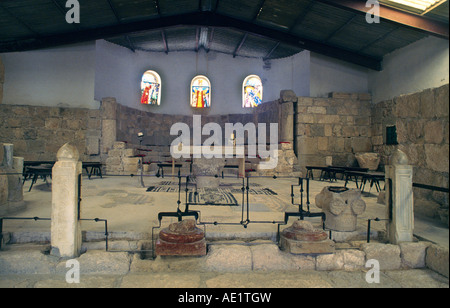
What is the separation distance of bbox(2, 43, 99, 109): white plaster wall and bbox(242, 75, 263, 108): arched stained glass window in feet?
21.4

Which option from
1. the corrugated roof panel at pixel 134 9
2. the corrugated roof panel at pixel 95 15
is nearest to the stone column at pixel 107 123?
the corrugated roof panel at pixel 95 15

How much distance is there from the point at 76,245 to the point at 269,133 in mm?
8424

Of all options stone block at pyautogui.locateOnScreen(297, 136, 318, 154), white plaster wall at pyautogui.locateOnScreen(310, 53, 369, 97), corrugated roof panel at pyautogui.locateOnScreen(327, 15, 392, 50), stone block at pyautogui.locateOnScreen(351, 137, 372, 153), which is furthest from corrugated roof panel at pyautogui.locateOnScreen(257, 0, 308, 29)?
stone block at pyautogui.locateOnScreen(351, 137, 372, 153)

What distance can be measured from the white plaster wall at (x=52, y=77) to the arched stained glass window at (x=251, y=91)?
21.4 ft

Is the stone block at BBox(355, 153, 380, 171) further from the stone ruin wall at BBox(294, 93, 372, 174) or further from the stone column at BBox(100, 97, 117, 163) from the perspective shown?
the stone column at BBox(100, 97, 117, 163)

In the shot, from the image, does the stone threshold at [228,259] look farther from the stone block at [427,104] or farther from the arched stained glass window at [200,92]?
the arched stained glass window at [200,92]

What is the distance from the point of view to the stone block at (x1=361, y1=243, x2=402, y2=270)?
8.78ft

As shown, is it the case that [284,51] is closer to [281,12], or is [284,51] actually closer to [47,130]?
[281,12]

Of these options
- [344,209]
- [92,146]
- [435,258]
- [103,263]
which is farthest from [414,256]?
[92,146]

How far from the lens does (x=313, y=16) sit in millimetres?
7523

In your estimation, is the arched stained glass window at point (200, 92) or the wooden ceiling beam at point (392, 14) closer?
the wooden ceiling beam at point (392, 14)

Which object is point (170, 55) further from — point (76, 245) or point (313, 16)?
point (76, 245)

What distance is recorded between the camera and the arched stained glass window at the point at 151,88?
11750mm

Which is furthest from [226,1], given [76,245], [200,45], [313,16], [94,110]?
[76,245]
